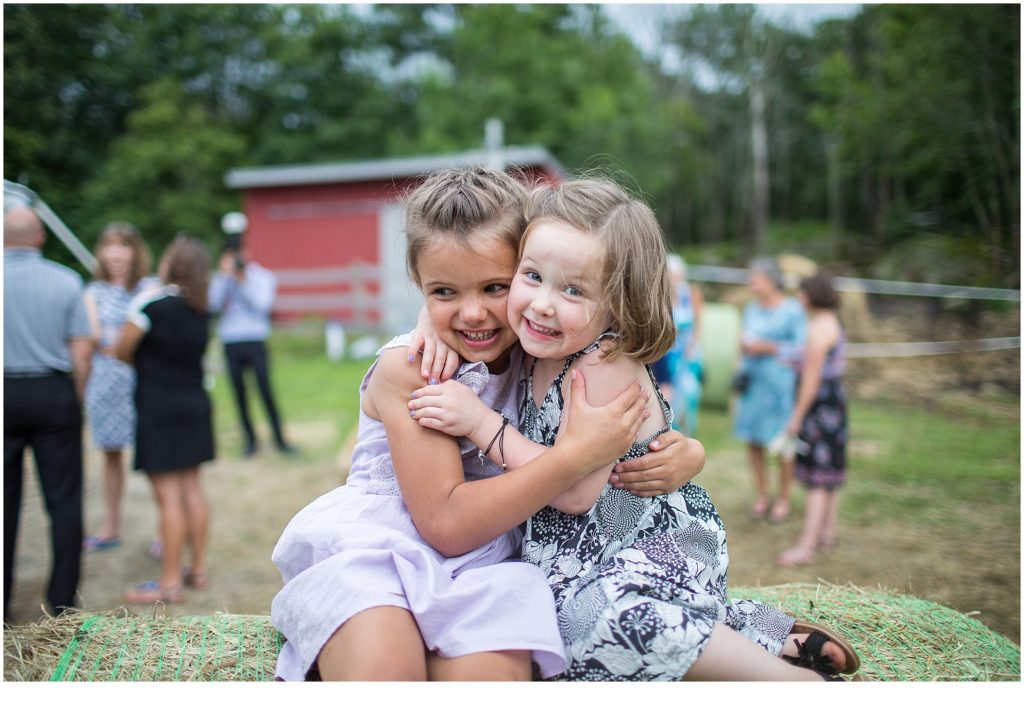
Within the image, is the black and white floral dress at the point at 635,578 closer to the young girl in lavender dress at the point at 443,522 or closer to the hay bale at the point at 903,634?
the young girl in lavender dress at the point at 443,522

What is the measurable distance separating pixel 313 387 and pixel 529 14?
1737 cm

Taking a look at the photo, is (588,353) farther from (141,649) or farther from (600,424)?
(141,649)

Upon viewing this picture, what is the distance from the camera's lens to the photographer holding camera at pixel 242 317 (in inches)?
250

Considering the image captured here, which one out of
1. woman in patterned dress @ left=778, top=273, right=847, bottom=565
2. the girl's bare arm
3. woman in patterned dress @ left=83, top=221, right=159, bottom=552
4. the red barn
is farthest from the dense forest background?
the red barn

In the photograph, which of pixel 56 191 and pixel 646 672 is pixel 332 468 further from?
pixel 646 672

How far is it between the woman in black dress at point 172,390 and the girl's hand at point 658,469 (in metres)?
2.88

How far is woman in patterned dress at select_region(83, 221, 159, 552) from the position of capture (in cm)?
443

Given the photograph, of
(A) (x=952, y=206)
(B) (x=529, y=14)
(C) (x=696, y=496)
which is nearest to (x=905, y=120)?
(A) (x=952, y=206)

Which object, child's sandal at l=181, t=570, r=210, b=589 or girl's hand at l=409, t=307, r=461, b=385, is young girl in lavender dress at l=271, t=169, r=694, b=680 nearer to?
girl's hand at l=409, t=307, r=461, b=385

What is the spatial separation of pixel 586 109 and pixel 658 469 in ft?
68.3

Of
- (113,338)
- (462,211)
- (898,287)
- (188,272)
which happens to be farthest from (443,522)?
(898,287)

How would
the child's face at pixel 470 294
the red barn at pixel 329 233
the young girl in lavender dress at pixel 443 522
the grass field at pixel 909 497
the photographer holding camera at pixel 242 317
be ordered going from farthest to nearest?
the red barn at pixel 329 233 < the photographer holding camera at pixel 242 317 < the grass field at pixel 909 497 < the child's face at pixel 470 294 < the young girl in lavender dress at pixel 443 522

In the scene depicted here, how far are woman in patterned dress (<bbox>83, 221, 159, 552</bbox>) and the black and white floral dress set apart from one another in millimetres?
3606

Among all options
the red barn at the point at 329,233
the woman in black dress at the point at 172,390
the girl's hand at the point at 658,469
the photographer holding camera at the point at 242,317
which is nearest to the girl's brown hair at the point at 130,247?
the woman in black dress at the point at 172,390
